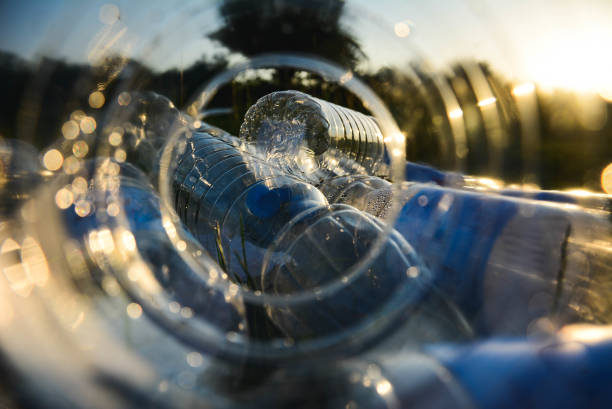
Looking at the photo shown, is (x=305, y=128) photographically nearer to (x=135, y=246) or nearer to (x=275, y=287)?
(x=275, y=287)

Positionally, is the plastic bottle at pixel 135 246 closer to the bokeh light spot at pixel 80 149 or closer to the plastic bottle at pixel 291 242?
the bokeh light spot at pixel 80 149

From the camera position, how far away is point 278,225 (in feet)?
4.61

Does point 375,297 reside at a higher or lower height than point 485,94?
lower

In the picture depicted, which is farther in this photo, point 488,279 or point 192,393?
point 488,279

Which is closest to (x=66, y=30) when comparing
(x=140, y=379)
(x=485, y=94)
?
(x=140, y=379)

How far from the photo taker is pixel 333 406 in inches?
20.2

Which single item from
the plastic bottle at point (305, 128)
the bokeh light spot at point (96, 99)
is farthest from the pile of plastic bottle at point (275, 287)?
the plastic bottle at point (305, 128)

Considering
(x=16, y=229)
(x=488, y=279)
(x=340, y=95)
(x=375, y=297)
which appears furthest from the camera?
(x=340, y=95)

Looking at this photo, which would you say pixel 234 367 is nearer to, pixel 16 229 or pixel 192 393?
pixel 192 393

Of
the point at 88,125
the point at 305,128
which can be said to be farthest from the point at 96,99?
the point at 305,128

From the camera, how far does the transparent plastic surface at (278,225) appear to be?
1.83 feet

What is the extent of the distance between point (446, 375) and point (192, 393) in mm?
388

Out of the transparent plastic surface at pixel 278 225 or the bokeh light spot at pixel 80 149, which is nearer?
the transparent plastic surface at pixel 278 225

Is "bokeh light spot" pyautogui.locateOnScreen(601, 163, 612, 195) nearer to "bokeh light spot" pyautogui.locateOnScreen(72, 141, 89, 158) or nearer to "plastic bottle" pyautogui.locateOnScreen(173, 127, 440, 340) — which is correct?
"plastic bottle" pyautogui.locateOnScreen(173, 127, 440, 340)
